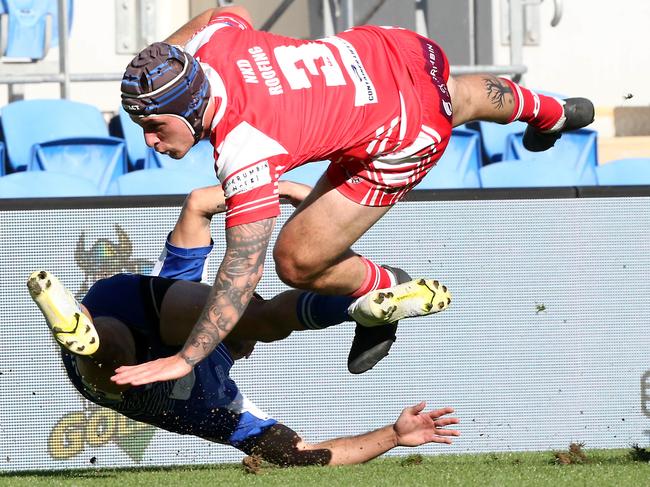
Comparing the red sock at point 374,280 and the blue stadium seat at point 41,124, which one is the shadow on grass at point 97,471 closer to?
the red sock at point 374,280

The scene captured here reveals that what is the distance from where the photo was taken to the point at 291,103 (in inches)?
169

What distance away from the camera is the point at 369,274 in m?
5.05

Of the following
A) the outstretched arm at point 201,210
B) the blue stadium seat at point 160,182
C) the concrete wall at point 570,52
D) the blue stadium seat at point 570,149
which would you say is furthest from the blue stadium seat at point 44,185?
the concrete wall at point 570,52

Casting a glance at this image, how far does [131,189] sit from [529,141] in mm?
2438

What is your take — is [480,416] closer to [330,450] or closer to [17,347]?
[330,450]

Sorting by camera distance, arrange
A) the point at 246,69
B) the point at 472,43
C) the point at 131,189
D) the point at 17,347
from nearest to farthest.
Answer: the point at 246,69 < the point at 17,347 < the point at 131,189 < the point at 472,43

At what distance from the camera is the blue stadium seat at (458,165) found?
290 inches

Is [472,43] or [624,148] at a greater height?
[472,43]

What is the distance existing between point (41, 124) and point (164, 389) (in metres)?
3.82

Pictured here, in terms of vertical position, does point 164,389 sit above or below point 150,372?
below

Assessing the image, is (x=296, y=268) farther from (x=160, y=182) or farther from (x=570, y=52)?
(x=570, y=52)

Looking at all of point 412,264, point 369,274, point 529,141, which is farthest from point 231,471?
point 529,141

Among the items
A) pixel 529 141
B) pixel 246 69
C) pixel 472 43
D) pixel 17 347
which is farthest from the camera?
pixel 472 43

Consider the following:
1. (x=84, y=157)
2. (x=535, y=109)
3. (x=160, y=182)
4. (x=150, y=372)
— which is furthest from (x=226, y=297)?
(x=84, y=157)
